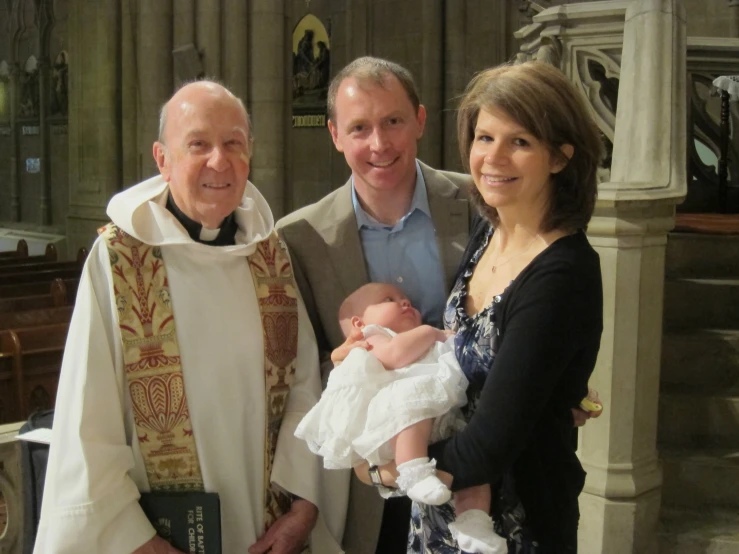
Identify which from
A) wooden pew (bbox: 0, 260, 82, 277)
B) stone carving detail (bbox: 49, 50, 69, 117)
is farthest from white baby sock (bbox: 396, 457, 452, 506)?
stone carving detail (bbox: 49, 50, 69, 117)

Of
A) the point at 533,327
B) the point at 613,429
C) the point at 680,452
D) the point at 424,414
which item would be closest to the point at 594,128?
the point at 533,327

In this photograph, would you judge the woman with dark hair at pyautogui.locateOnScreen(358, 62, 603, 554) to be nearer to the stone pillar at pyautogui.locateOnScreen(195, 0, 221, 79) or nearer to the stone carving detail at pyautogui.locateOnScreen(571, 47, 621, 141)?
the stone carving detail at pyautogui.locateOnScreen(571, 47, 621, 141)

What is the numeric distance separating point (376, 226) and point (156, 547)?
3.35 feet

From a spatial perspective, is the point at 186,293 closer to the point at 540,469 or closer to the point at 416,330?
the point at 416,330

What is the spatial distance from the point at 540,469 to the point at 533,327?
334 millimetres

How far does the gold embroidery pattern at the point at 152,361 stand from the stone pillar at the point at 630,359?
6.37ft

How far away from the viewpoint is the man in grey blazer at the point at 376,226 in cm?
228

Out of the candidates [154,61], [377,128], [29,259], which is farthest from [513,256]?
[29,259]

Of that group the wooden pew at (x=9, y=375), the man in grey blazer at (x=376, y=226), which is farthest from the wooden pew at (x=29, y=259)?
the man in grey blazer at (x=376, y=226)

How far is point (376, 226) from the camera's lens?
242 centimetres

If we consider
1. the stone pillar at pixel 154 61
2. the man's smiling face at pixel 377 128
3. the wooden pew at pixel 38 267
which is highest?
the stone pillar at pixel 154 61

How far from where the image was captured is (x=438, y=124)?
10.9 meters

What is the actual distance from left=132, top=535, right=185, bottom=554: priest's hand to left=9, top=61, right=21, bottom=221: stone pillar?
1665 centimetres

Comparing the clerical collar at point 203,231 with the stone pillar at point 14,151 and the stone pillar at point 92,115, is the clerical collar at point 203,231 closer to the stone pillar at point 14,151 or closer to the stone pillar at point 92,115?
the stone pillar at point 92,115
